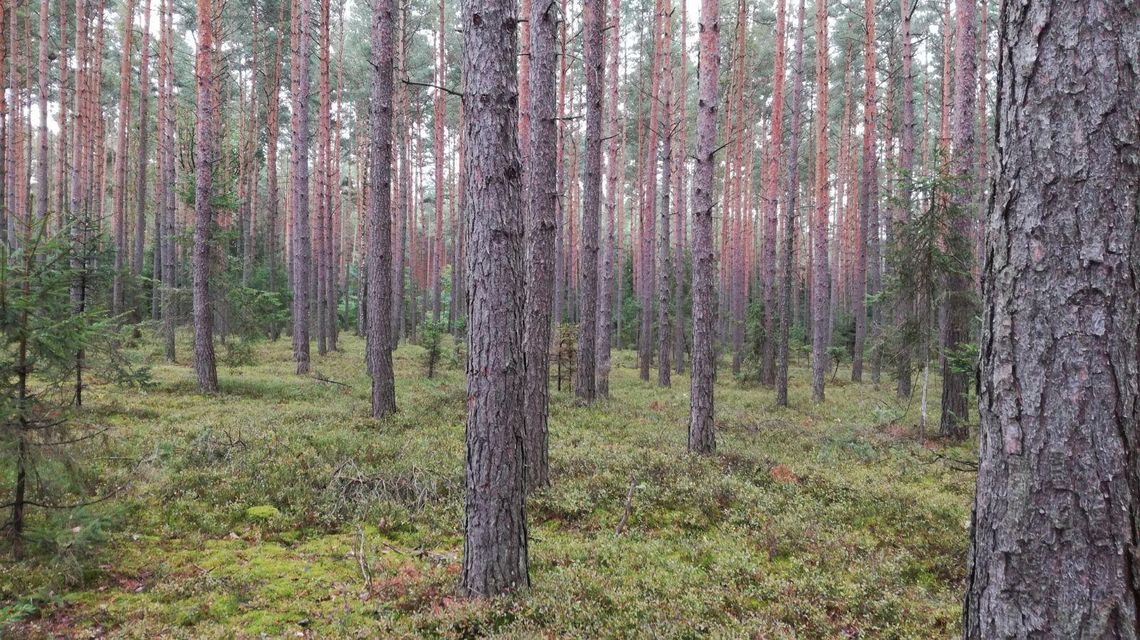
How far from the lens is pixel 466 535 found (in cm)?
428

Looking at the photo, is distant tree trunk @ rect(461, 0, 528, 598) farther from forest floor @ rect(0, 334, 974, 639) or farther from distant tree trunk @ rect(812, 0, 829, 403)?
distant tree trunk @ rect(812, 0, 829, 403)

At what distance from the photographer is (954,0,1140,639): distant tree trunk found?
1.90 meters

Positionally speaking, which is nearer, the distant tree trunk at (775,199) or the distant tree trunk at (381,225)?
the distant tree trunk at (381,225)

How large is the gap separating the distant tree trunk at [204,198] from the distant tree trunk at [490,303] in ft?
32.2

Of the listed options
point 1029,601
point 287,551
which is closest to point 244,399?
point 287,551

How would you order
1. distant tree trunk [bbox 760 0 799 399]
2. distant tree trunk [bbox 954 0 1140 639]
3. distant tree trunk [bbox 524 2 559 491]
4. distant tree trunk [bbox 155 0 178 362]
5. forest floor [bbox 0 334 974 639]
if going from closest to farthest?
distant tree trunk [bbox 954 0 1140 639]
forest floor [bbox 0 334 974 639]
distant tree trunk [bbox 524 2 559 491]
distant tree trunk [bbox 760 0 799 399]
distant tree trunk [bbox 155 0 178 362]

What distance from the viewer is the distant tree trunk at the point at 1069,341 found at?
6.23 ft

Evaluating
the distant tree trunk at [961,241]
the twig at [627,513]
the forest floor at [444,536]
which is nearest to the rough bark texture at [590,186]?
the forest floor at [444,536]

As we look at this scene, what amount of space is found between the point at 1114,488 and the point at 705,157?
758 cm

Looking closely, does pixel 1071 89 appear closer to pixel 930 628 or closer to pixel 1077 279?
pixel 1077 279

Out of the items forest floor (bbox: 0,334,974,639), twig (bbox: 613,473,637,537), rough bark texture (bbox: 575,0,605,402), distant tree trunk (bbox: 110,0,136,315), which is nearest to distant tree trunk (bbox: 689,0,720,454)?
forest floor (bbox: 0,334,974,639)

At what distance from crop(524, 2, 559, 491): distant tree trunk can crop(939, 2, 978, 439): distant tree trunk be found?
6739mm

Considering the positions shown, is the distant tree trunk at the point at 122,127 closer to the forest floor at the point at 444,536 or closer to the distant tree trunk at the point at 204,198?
the distant tree trunk at the point at 204,198

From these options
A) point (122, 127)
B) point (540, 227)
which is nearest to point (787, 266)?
point (540, 227)
